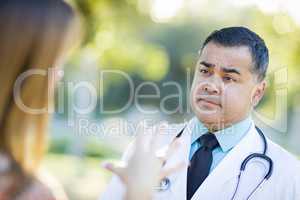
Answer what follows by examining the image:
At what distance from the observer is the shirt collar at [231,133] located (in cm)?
165

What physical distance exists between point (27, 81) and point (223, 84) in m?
0.74

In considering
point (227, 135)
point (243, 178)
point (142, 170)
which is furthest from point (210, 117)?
point (142, 170)

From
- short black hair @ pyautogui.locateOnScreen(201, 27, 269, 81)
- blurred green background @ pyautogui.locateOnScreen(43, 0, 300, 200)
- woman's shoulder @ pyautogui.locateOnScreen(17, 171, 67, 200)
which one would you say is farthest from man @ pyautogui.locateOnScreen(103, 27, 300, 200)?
blurred green background @ pyautogui.locateOnScreen(43, 0, 300, 200)

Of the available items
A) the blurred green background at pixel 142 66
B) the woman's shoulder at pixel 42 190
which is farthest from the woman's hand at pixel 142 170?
the blurred green background at pixel 142 66

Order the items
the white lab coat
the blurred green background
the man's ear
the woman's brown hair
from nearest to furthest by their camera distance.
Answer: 1. the woman's brown hair
2. the white lab coat
3. the man's ear
4. the blurred green background

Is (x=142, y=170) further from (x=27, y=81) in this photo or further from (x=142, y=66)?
(x=142, y=66)

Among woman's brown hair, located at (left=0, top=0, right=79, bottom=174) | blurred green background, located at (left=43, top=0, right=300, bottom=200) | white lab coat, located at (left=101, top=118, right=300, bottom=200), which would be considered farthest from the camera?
blurred green background, located at (left=43, top=0, right=300, bottom=200)

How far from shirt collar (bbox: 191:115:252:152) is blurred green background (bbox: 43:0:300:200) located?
103 cm

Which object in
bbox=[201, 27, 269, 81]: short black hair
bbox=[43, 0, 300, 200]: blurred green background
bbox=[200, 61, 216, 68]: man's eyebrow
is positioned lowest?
bbox=[43, 0, 300, 200]: blurred green background

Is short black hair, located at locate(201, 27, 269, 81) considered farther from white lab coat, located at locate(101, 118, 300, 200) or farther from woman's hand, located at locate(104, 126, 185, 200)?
woman's hand, located at locate(104, 126, 185, 200)

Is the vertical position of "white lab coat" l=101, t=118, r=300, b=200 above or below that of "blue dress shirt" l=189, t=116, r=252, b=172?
below

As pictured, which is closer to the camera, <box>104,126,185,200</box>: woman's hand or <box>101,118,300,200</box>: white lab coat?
<box>104,126,185,200</box>: woman's hand

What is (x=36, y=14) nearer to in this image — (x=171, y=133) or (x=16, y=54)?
(x=16, y=54)

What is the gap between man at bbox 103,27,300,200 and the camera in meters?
1.60
